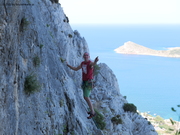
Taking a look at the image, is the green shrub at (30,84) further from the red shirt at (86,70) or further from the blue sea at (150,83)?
the blue sea at (150,83)

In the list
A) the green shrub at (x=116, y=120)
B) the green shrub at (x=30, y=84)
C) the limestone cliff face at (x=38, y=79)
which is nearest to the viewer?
the limestone cliff face at (x=38, y=79)

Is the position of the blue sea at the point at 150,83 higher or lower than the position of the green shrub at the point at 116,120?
lower

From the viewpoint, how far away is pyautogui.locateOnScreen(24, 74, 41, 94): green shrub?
1003 centimetres

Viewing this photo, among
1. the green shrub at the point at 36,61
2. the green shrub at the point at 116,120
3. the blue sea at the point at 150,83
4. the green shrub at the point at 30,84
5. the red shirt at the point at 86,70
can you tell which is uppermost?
the green shrub at the point at 36,61

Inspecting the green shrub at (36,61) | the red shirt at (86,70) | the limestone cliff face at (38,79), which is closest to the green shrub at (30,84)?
the limestone cliff face at (38,79)

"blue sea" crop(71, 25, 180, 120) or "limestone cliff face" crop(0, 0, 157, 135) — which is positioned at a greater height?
"limestone cliff face" crop(0, 0, 157, 135)

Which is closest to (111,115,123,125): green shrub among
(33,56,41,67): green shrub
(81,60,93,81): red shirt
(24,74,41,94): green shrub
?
(81,60,93,81): red shirt

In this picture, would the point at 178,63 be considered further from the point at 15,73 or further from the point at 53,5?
the point at 15,73

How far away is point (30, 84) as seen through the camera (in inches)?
399

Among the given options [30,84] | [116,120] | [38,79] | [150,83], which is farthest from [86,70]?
[150,83]

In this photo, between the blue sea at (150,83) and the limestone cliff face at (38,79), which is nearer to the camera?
the limestone cliff face at (38,79)

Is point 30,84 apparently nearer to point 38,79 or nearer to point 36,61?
point 38,79

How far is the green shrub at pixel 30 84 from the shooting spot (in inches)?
395

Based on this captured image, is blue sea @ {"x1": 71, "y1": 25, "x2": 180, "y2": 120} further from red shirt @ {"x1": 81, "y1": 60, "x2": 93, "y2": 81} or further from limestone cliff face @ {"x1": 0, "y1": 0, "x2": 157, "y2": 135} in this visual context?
red shirt @ {"x1": 81, "y1": 60, "x2": 93, "y2": 81}
